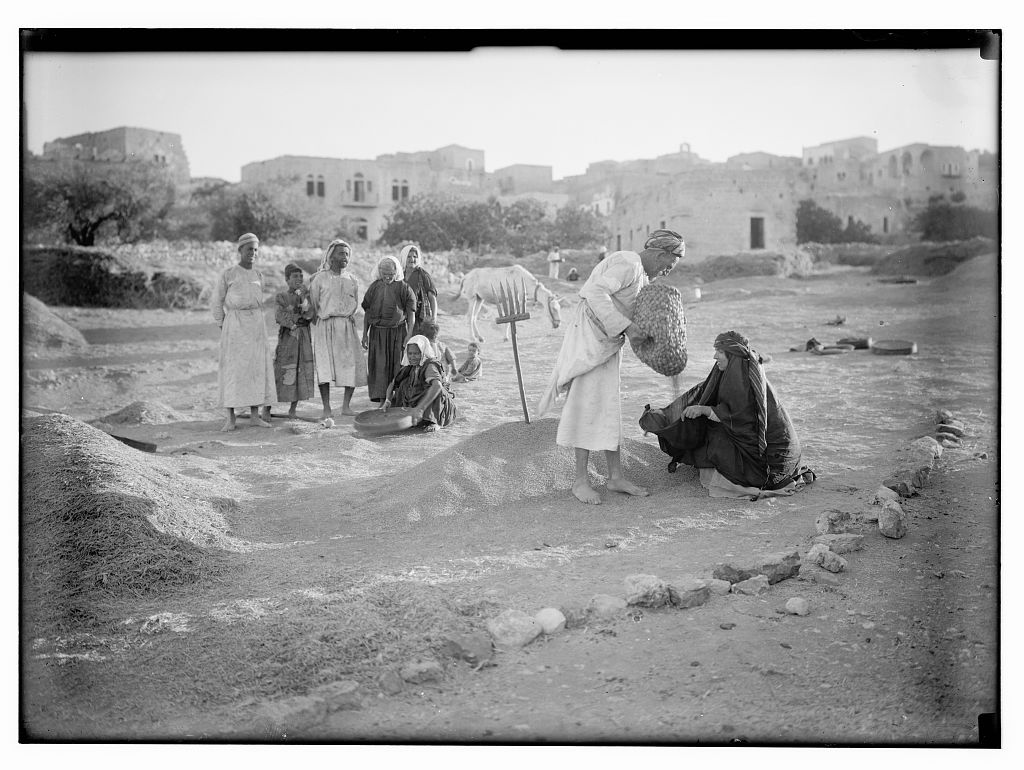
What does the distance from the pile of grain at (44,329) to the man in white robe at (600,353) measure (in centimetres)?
241

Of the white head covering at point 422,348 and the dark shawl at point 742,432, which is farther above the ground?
the white head covering at point 422,348

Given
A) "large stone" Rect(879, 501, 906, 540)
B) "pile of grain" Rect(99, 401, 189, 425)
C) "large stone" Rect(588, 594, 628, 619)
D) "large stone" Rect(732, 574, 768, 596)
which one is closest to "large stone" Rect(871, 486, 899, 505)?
Answer: "large stone" Rect(879, 501, 906, 540)

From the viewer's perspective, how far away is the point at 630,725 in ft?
10.4

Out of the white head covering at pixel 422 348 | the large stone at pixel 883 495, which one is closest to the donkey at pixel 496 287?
the white head covering at pixel 422 348

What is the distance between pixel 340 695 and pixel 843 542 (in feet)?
7.19

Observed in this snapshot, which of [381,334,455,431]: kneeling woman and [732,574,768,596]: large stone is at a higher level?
[381,334,455,431]: kneeling woman

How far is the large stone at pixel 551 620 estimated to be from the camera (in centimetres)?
343

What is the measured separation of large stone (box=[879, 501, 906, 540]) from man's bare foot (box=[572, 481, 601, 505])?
4.28 ft

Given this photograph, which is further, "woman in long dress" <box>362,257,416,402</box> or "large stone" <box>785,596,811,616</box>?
"woman in long dress" <box>362,257,416,402</box>

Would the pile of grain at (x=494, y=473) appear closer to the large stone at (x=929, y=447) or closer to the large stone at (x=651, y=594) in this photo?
the large stone at (x=651, y=594)

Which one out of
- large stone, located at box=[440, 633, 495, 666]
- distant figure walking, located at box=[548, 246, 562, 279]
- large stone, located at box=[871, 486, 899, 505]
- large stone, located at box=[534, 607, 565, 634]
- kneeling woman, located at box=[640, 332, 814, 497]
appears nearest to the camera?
large stone, located at box=[440, 633, 495, 666]

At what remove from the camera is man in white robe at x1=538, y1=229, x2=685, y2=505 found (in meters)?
4.64

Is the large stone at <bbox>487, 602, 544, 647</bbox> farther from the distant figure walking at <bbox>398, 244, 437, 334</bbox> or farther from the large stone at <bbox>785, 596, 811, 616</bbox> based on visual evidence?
the distant figure walking at <bbox>398, 244, 437, 334</bbox>

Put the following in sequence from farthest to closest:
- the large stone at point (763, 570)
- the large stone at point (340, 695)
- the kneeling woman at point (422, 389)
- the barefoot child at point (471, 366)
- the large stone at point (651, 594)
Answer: the barefoot child at point (471, 366)
the kneeling woman at point (422, 389)
the large stone at point (763, 570)
the large stone at point (651, 594)
the large stone at point (340, 695)
